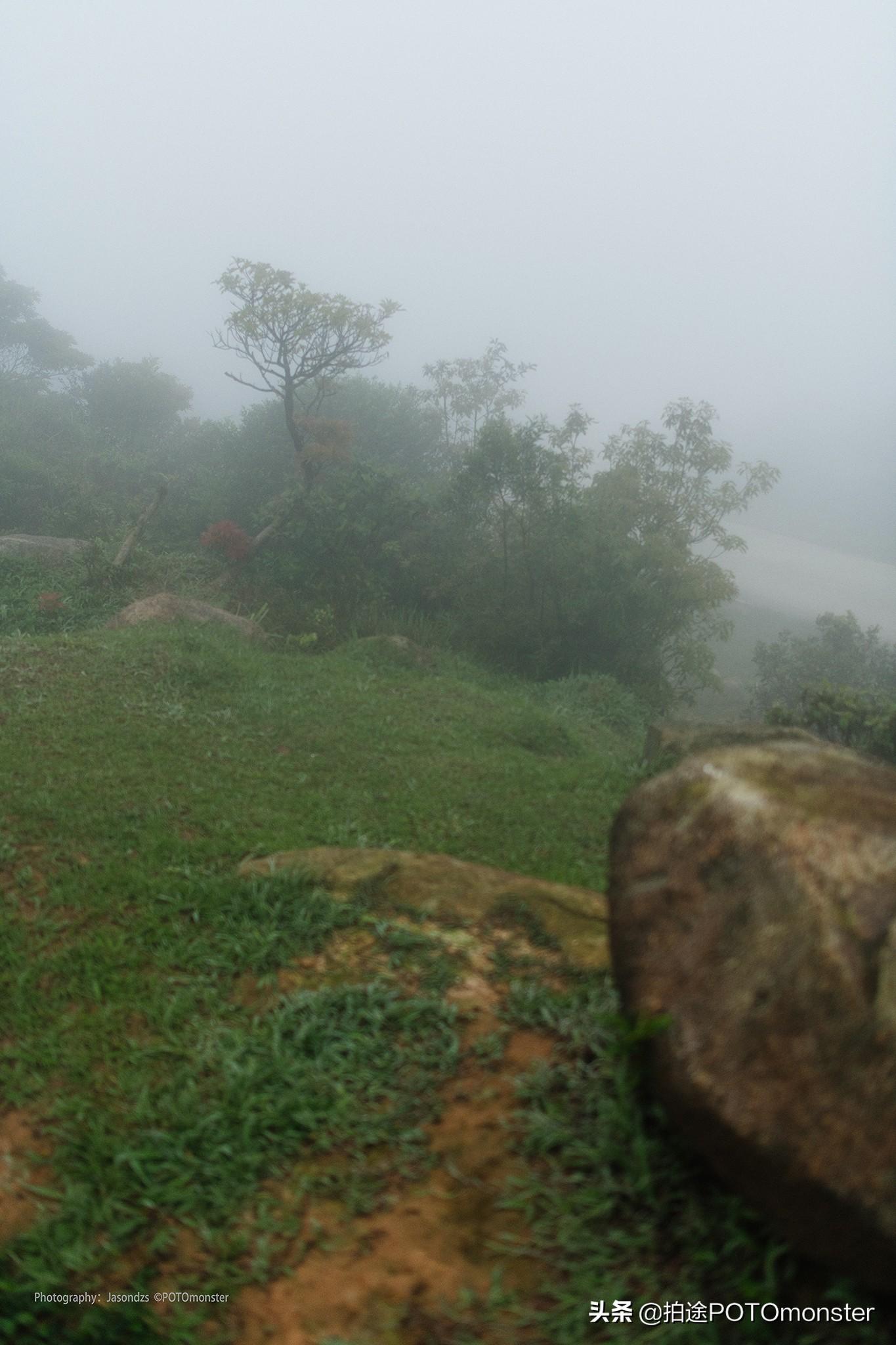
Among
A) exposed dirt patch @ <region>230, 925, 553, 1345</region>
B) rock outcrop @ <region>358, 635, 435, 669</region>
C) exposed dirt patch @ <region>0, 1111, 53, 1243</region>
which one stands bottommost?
exposed dirt patch @ <region>0, 1111, 53, 1243</region>

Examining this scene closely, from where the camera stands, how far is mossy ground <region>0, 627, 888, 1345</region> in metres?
2.07

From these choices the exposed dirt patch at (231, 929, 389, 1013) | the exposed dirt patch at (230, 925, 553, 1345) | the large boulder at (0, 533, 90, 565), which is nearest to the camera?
the exposed dirt patch at (230, 925, 553, 1345)

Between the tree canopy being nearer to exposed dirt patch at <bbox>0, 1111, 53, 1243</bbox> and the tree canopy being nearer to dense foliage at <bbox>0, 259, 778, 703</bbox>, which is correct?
dense foliage at <bbox>0, 259, 778, 703</bbox>

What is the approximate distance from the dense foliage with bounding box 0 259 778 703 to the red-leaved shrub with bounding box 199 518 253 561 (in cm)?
3

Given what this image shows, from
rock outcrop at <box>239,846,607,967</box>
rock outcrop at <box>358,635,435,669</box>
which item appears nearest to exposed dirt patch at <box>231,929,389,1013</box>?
rock outcrop at <box>239,846,607,967</box>

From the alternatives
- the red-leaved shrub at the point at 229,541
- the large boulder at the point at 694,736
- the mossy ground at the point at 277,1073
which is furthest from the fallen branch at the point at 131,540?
the large boulder at the point at 694,736

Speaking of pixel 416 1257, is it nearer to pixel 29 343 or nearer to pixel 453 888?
pixel 453 888

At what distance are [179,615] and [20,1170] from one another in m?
8.55

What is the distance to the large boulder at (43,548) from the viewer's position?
42.4 ft

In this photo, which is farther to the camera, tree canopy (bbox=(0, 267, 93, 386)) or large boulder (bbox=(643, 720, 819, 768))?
tree canopy (bbox=(0, 267, 93, 386))

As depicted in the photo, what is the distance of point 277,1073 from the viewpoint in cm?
276

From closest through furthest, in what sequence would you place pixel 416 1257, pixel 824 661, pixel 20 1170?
pixel 416 1257 → pixel 20 1170 → pixel 824 661

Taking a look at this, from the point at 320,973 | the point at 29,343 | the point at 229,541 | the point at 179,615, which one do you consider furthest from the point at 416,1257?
the point at 29,343

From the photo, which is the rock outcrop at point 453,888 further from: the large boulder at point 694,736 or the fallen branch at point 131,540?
the fallen branch at point 131,540
